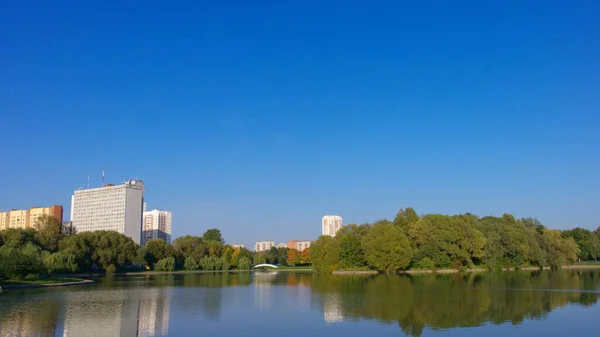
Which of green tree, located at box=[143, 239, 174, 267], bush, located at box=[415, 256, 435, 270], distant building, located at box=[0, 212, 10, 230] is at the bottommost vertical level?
bush, located at box=[415, 256, 435, 270]

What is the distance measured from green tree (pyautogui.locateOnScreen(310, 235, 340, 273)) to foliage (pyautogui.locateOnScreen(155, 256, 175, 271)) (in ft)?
103

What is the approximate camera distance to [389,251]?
2793 inches

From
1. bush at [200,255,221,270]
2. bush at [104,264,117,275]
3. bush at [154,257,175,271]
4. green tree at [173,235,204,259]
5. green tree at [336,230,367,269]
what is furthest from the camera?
green tree at [173,235,204,259]

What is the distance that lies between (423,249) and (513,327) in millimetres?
52208

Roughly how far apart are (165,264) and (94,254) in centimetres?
1699

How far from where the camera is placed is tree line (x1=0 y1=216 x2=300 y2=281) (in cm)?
5254

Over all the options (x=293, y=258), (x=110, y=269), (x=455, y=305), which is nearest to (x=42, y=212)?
(x=110, y=269)

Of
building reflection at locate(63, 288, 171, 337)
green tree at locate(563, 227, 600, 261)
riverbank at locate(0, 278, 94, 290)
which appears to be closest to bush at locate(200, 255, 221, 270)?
riverbank at locate(0, 278, 94, 290)

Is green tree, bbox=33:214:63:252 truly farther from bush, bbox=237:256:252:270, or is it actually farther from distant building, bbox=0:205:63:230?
distant building, bbox=0:205:63:230

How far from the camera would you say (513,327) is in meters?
21.7

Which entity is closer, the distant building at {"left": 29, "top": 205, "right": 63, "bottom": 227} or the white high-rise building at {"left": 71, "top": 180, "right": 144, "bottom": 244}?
the distant building at {"left": 29, "top": 205, "right": 63, "bottom": 227}

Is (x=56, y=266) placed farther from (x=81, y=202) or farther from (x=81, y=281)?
(x=81, y=202)

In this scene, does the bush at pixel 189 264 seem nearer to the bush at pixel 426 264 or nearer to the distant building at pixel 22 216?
the bush at pixel 426 264

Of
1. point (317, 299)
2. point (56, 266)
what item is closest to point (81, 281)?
point (56, 266)
